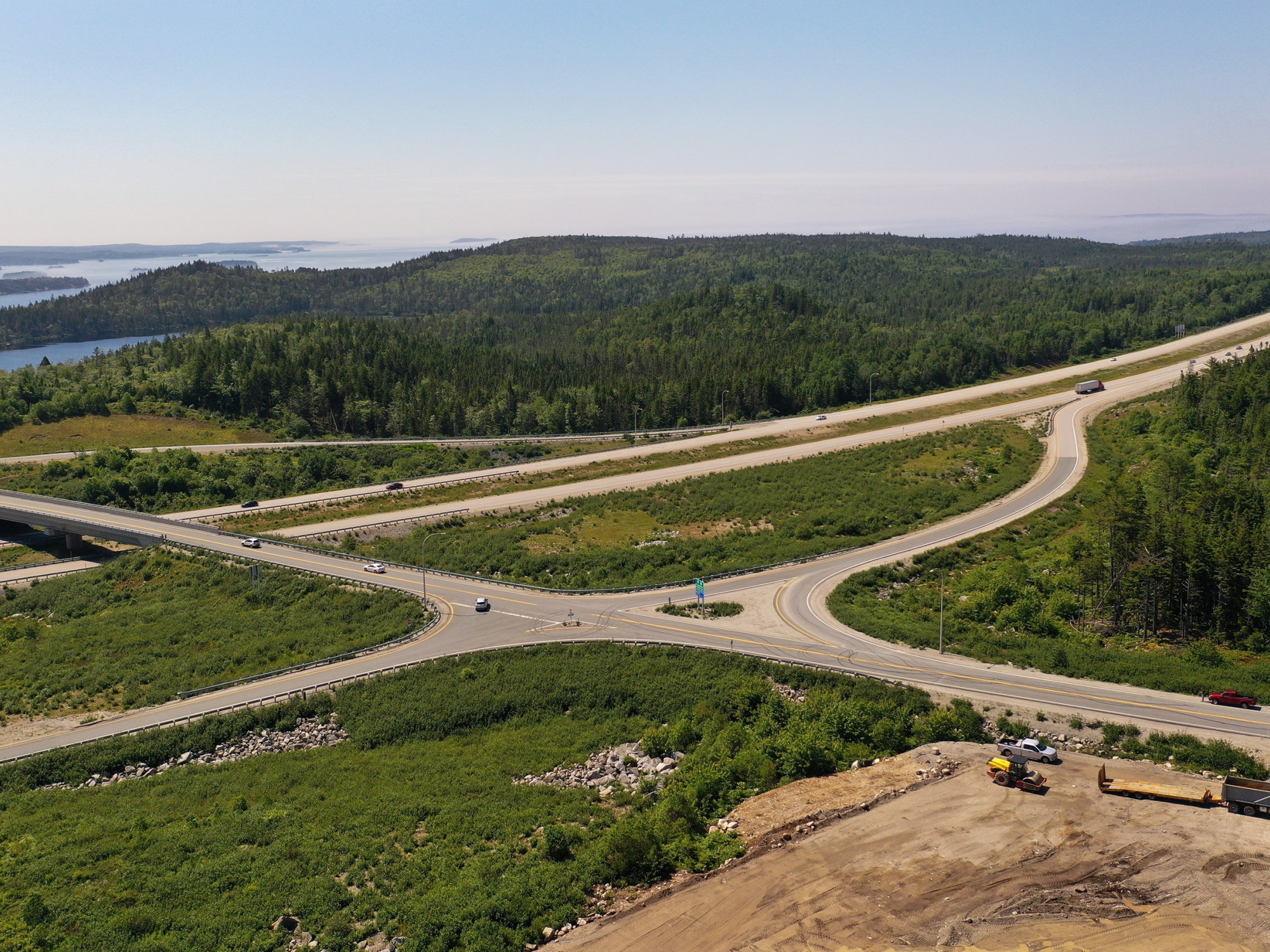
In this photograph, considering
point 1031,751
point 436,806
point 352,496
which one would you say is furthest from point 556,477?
point 1031,751

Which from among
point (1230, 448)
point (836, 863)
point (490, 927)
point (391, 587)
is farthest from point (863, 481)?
point (490, 927)

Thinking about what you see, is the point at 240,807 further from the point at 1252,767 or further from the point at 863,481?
the point at 863,481

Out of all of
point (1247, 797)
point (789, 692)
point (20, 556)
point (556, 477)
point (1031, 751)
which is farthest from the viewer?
point (556, 477)

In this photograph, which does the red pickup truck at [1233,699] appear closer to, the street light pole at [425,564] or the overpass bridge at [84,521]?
the street light pole at [425,564]

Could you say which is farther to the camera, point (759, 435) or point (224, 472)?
point (759, 435)

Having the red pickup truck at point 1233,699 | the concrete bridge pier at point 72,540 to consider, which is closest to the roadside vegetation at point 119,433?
the concrete bridge pier at point 72,540

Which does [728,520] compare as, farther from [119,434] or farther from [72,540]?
[119,434]

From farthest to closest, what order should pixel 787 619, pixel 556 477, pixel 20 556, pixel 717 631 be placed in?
pixel 556 477, pixel 20 556, pixel 787 619, pixel 717 631

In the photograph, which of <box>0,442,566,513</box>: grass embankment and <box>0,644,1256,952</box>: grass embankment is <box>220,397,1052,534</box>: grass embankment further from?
<box>0,644,1256,952</box>: grass embankment
